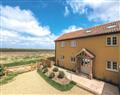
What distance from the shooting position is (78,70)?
68.9ft

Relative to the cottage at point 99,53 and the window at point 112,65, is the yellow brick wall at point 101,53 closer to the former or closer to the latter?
the cottage at point 99,53

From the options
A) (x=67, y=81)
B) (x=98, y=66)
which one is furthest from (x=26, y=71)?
(x=98, y=66)

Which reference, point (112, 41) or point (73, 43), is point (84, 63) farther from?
point (112, 41)

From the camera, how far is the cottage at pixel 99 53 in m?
15.2

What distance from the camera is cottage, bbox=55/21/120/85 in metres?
15.2

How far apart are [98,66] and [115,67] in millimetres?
2640

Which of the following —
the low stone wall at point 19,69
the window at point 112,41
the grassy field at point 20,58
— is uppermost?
the window at point 112,41

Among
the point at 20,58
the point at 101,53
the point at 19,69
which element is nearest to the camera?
the point at 101,53

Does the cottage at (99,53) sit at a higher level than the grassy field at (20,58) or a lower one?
higher

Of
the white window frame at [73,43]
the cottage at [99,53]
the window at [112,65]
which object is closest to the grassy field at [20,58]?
the white window frame at [73,43]

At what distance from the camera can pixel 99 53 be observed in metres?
17.3

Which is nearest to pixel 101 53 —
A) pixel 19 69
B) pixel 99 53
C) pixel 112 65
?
pixel 99 53

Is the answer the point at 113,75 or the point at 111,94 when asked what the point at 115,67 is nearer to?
the point at 113,75

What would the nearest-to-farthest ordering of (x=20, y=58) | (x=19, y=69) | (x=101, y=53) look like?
1. (x=101, y=53)
2. (x=19, y=69)
3. (x=20, y=58)
